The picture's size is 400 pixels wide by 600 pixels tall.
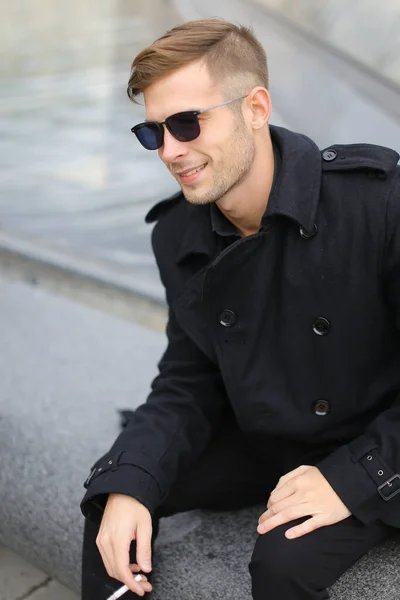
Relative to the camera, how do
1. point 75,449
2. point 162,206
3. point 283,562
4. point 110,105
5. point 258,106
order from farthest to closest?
point 110,105 → point 75,449 → point 162,206 → point 258,106 → point 283,562

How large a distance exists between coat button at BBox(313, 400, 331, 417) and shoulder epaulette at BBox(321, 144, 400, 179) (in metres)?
0.48

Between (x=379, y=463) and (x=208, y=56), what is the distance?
881 mm

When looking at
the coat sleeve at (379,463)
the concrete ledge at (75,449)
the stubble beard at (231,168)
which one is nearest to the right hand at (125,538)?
the concrete ledge at (75,449)

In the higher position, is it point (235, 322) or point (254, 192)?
point (254, 192)

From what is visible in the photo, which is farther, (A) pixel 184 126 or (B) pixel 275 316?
(B) pixel 275 316

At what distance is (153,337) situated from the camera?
3322mm

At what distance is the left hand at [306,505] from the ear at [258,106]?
72cm

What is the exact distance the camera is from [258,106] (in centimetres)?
180

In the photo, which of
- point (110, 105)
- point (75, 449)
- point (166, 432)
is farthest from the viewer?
point (110, 105)

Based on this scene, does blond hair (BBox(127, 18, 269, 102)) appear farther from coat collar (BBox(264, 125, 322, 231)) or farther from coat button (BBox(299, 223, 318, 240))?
coat button (BBox(299, 223, 318, 240))

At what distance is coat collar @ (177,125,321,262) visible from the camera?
1712 mm

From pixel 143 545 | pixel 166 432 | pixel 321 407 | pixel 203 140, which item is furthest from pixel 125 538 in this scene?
pixel 203 140

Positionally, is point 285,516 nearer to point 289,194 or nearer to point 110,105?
point 289,194

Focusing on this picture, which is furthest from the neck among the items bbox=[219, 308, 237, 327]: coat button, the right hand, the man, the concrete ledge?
the concrete ledge
